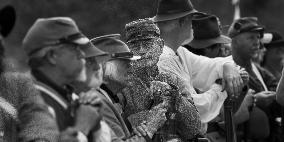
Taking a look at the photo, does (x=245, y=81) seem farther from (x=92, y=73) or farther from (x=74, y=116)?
(x=74, y=116)

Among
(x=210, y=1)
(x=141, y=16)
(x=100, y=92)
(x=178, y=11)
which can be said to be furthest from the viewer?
(x=210, y=1)

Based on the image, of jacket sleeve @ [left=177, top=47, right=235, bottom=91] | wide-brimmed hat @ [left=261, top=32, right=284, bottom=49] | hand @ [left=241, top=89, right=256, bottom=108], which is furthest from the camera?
wide-brimmed hat @ [left=261, top=32, right=284, bottom=49]

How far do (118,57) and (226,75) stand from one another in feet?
4.46

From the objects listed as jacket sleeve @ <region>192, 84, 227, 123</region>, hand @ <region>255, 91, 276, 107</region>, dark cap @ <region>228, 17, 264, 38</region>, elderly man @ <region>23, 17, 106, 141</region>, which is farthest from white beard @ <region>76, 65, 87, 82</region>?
dark cap @ <region>228, 17, 264, 38</region>

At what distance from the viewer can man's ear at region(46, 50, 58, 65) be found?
4988 millimetres

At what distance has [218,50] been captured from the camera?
9.41 meters

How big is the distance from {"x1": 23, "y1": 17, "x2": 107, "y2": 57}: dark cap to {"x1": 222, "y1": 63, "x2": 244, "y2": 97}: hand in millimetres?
2701

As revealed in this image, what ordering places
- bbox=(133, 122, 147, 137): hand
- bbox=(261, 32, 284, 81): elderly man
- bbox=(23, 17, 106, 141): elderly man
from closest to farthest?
bbox=(23, 17, 106, 141): elderly man → bbox=(133, 122, 147, 137): hand → bbox=(261, 32, 284, 81): elderly man

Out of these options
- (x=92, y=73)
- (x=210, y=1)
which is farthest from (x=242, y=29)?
(x=92, y=73)

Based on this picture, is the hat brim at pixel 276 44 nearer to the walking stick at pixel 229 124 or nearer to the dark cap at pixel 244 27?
the dark cap at pixel 244 27

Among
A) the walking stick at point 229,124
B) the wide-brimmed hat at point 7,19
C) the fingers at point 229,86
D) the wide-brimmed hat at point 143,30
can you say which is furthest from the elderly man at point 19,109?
Answer: the walking stick at point 229,124

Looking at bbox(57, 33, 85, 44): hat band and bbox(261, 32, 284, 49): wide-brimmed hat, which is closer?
bbox(57, 33, 85, 44): hat band

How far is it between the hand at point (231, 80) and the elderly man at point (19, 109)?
67.5 inches

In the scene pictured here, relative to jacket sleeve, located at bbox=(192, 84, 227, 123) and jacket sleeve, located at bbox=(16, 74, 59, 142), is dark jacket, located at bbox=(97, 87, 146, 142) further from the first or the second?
jacket sleeve, located at bbox=(192, 84, 227, 123)
